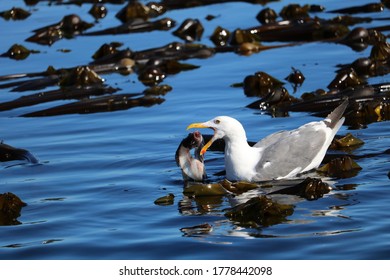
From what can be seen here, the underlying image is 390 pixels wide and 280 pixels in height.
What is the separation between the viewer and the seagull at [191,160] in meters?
12.5

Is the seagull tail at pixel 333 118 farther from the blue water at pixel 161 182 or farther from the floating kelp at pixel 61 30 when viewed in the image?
the floating kelp at pixel 61 30

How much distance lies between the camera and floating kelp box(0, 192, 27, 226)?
11.7 m

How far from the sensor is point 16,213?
11.8 m

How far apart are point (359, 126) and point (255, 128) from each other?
135 centimetres

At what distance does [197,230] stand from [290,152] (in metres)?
2.10

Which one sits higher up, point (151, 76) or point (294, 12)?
point (294, 12)

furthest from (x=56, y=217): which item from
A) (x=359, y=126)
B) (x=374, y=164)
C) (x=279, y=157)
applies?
(x=359, y=126)

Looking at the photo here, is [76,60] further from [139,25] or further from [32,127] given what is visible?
[32,127]

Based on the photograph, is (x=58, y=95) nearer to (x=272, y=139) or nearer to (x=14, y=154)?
(x=14, y=154)

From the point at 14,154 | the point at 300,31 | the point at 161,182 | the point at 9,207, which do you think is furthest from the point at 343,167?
the point at 300,31

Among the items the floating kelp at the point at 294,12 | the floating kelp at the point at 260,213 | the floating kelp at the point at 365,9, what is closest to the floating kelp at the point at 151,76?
the floating kelp at the point at 294,12

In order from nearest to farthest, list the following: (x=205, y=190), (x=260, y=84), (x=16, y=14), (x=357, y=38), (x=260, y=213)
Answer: (x=260, y=213) < (x=205, y=190) < (x=260, y=84) < (x=357, y=38) < (x=16, y=14)

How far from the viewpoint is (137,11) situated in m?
22.5

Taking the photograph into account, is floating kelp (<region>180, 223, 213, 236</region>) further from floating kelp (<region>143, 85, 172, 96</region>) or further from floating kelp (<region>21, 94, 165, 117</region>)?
floating kelp (<region>143, 85, 172, 96</region>)
